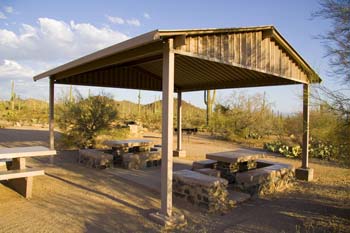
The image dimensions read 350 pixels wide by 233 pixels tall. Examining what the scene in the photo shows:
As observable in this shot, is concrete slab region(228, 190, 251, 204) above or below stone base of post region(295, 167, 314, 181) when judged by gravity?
below

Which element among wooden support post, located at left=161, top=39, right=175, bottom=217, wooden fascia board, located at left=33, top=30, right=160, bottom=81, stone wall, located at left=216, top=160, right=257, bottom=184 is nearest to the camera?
wooden fascia board, located at left=33, top=30, right=160, bottom=81

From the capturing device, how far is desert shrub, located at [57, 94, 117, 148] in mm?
10898

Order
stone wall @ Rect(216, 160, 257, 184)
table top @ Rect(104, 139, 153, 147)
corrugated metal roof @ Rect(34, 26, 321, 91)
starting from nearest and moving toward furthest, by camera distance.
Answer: corrugated metal roof @ Rect(34, 26, 321, 91)
stone wall @ Rect(216, 160, 257, 184)
table top @ Rect(104, 139, 153, 147)

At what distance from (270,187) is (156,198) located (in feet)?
8.51

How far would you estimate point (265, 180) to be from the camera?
596cm

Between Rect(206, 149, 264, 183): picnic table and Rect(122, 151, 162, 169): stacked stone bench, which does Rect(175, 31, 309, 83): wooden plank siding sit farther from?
Rect(122, 151, 162, 169): stacked stone bench

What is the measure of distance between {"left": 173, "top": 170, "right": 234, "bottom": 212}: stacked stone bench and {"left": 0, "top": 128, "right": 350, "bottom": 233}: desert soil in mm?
151

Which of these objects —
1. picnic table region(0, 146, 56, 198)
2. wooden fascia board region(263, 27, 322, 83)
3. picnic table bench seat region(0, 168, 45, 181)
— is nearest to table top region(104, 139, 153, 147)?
picnic table region(0, 146, 56, 198)

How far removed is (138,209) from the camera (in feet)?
15.3

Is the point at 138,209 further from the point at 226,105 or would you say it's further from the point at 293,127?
the point at 226,105

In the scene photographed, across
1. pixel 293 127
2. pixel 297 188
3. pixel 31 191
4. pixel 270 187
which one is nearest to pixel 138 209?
pixel 31 191

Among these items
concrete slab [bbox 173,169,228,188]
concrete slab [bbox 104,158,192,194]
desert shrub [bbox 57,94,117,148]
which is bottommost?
concrete slab [bbox 104,158,192,194]

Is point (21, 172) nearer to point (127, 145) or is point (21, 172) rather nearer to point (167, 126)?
point (167, 126)

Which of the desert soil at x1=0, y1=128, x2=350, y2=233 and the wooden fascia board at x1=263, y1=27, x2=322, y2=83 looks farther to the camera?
the wooden fascia board at x1=263, y1=27, x2=322, y2=83
